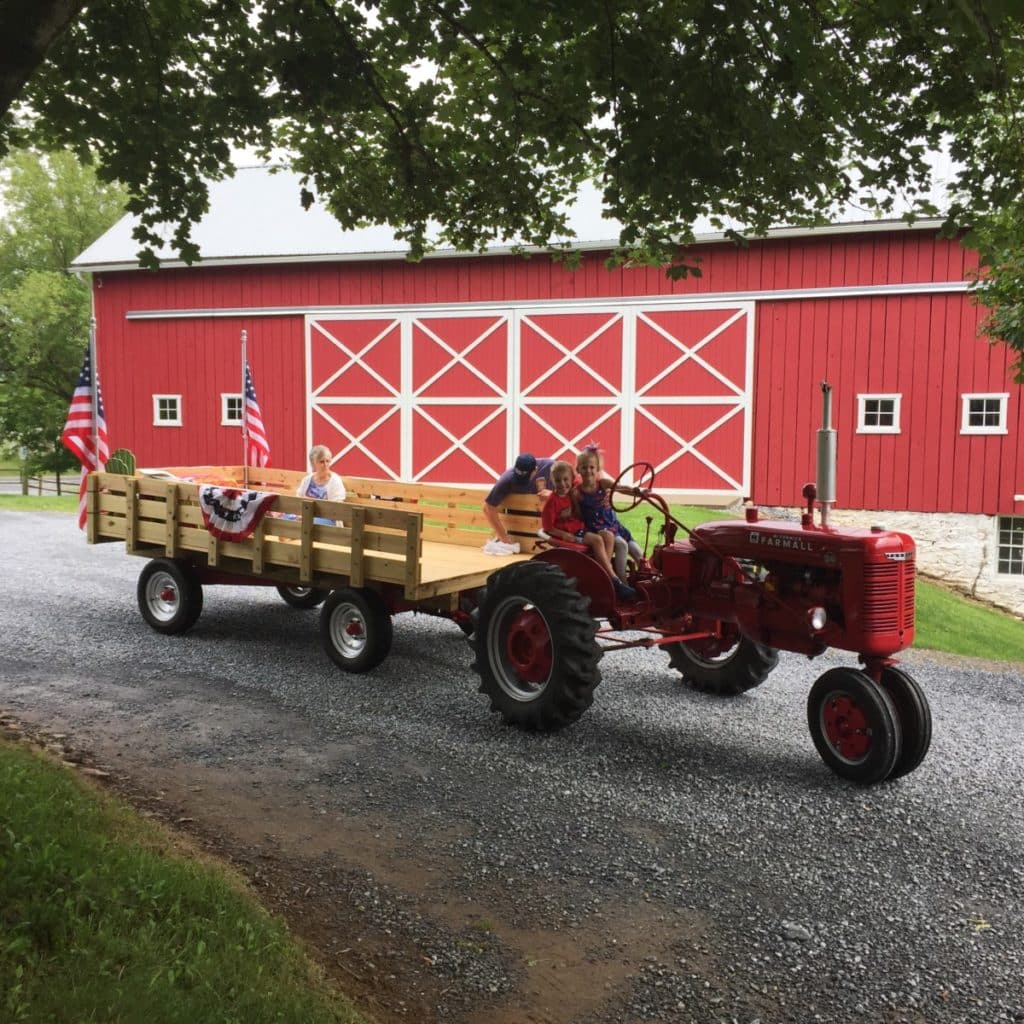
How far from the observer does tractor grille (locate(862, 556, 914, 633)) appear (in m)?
4.55

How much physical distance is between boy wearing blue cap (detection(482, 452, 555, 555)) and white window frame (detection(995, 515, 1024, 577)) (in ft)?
31.2

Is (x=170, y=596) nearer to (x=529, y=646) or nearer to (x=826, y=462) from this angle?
(x=529, y=646)

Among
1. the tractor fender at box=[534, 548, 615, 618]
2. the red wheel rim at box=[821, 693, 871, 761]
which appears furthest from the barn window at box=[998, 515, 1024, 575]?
the red wheel rim at box=[821, 693, 871, 761]

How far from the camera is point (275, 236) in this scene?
17812 millimetres

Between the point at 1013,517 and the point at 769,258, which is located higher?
the point at 769,258

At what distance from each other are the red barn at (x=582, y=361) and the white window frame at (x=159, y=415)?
2.0 inches

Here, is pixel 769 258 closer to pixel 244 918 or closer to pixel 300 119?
pixel 300 119

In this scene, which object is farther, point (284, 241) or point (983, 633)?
point (284, 241)

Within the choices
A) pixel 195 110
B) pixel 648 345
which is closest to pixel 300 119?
pixel 195 110

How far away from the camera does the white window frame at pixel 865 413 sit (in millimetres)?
14117

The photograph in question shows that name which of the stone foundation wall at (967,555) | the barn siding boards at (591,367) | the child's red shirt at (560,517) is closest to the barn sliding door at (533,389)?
the barn siding boards at (591,367)

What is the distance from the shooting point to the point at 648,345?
15219 millimetres

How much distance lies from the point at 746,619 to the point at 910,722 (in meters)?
1.00

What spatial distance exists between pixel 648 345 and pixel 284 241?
7369 mm
